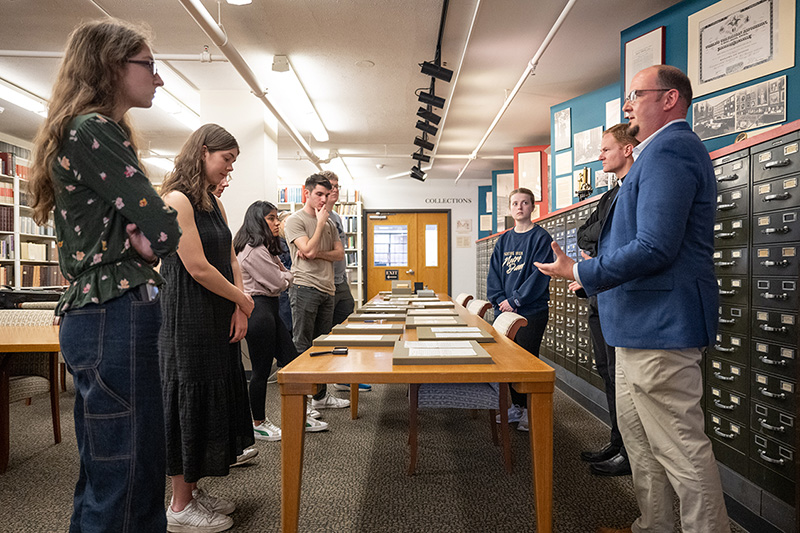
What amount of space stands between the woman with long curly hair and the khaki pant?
1.33 m

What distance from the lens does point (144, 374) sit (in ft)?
3.44

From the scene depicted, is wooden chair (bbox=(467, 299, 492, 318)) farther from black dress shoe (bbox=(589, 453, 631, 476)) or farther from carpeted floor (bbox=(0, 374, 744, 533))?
black dress shoe (bbox=(589, 453, 631, 476))

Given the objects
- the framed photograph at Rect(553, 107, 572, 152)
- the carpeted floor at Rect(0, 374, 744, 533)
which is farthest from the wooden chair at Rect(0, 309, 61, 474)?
the framed photograph at Rect(553, 107, 572, 152)

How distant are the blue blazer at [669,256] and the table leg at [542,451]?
1.11 feet

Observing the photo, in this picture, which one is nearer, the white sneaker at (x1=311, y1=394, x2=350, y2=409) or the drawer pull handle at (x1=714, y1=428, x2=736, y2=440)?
the drawer pull handle at (x1=714, y1=428, x2=736, y2=440)

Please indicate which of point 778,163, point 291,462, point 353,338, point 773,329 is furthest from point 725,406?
point 291,462

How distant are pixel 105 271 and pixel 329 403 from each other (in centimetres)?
265

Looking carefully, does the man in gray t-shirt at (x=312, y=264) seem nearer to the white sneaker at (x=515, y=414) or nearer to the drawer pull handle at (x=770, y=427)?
the white sneaker at (x=515, y=414)

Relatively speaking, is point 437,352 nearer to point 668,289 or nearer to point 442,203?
point 668,289

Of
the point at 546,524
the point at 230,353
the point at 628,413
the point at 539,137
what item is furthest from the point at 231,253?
the point at 539,137

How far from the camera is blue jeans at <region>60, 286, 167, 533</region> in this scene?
100cm

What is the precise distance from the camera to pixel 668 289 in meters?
1.38

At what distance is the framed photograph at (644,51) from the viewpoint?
12.0 feet

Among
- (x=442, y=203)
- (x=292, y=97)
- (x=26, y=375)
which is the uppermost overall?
(x=292, y=97)
